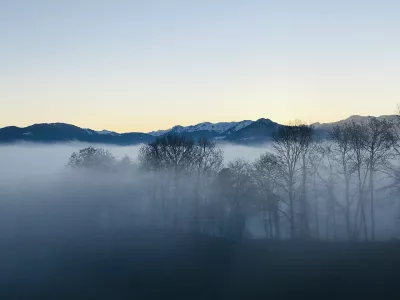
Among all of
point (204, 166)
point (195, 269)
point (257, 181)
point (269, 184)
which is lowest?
point (195, 269)

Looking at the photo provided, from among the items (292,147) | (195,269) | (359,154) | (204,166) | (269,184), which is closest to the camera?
(195,269)

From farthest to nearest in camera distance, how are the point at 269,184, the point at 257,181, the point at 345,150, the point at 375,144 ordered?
the point at 257,181 < the point at 269,184 < the point at 345,150 < the point at 375,144

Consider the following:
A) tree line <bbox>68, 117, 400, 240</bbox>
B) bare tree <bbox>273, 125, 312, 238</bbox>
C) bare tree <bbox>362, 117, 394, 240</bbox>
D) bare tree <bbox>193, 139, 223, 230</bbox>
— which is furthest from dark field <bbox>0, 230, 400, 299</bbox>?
bare tree <bbox>193, 139, 223, 230</bbox>

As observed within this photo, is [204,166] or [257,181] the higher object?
[204,166]

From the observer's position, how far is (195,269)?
3791 cm

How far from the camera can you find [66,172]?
294 feet

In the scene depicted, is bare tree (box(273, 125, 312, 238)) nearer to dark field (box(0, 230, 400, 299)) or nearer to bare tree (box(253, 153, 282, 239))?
bare tree (box(253, 153, 282, 239))

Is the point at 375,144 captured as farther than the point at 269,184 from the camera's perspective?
No

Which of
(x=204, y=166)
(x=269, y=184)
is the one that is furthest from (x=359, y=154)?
(x=204, y=166)

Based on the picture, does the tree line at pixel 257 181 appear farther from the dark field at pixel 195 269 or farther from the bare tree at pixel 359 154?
the dark field at pixel 195 269

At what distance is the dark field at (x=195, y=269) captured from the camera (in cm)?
3103

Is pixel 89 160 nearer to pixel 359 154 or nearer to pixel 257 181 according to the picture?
pixel 257 181

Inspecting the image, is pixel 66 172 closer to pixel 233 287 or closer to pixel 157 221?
pixel 157 221

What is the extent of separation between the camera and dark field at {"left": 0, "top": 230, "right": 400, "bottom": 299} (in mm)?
31031
